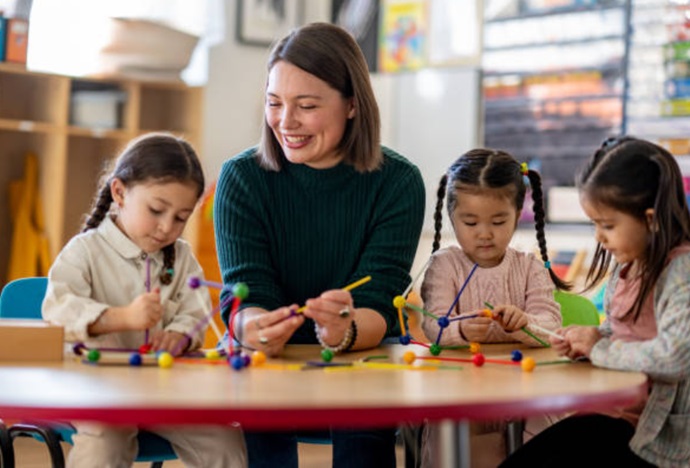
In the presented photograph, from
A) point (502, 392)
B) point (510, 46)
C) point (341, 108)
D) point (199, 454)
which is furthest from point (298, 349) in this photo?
point (510, 46)

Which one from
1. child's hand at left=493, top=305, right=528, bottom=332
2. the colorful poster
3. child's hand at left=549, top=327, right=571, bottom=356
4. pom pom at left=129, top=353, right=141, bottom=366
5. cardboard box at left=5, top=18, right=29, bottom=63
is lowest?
pom pom at left=129, top=353, right=141, bottom=366

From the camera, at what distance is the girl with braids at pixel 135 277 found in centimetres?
170

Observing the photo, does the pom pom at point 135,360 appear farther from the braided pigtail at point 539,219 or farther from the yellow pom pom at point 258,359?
the braided pigtail at point 539,219

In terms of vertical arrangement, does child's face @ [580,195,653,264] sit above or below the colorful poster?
below

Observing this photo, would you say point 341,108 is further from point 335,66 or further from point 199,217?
point 199,217

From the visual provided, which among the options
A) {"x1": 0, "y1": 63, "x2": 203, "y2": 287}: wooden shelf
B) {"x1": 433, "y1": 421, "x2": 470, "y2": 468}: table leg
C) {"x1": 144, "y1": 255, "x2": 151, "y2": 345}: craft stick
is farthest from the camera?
{"x1": 0, "y1": 63, "x2": 203, "y2": 287}: wooden shelf

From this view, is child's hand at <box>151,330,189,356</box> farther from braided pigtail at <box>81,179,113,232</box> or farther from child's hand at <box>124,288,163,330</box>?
braided pigtail at <box>81,179,113,232</box>

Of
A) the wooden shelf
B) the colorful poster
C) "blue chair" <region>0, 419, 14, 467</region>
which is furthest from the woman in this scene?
the colorful poster

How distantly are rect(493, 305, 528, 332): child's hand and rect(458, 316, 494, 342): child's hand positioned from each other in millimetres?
60

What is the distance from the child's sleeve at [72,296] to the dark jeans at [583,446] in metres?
0.69

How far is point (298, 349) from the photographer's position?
6.17ft

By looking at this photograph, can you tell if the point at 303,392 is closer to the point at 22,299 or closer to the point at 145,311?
the point at 145,311

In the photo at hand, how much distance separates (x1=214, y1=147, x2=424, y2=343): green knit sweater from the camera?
204 cm

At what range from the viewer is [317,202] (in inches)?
81.4
